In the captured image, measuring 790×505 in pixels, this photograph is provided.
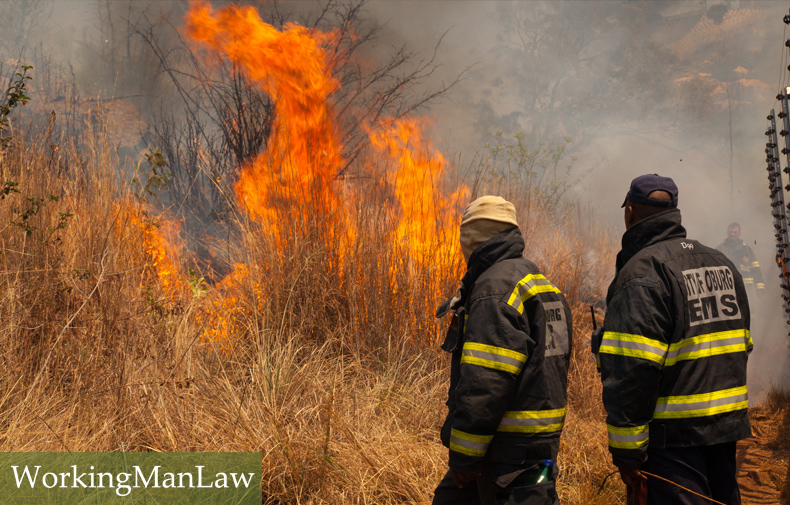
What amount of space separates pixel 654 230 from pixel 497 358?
0.90 m

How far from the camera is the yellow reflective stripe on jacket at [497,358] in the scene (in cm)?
180

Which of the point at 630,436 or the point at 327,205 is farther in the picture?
the point at 327,205

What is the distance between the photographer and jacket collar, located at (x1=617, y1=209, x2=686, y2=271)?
84.4 inches

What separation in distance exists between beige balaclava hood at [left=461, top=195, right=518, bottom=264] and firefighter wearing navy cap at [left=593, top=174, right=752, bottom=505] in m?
0.50

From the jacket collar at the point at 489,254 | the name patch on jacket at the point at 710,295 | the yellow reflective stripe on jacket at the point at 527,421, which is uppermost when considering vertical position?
the jacket collar at the point at 489,254

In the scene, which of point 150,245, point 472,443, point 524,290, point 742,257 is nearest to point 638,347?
point 524,290

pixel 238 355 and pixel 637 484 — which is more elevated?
pixel 238 355

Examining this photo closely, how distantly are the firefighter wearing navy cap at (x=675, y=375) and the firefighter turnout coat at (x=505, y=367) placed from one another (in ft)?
0.75

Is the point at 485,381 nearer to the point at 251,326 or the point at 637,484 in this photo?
the point at 637,484

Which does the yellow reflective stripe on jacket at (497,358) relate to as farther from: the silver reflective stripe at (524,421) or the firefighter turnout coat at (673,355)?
the firefighter turnout coat at (673,355)

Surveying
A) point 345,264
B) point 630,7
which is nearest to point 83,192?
point 345,264

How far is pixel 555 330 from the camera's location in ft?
6.66

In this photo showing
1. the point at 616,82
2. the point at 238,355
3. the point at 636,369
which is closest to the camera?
the point at 636,369

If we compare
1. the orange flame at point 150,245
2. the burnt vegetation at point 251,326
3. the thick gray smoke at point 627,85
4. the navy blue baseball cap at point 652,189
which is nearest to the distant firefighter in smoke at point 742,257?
the burnt vegetation at point 251,326
